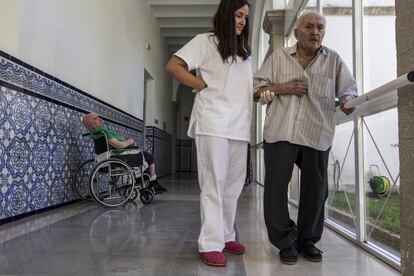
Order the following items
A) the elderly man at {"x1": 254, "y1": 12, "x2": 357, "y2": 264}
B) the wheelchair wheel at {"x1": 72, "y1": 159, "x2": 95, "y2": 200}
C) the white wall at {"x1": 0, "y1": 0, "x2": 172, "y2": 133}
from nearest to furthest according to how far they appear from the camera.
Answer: the elderly man at {"x1": 254, "y1": 12, "x2": 357, "y2": 264}
the white wall at {"x1": 0, "y1": 0, "x2": 172, "y2": 133}
the wheelchair wheel at {"x1": 72, "y1": 159, "x2": 95, "y2": 200}

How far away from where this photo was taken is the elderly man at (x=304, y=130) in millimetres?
1723

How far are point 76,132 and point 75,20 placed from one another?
1.09 m

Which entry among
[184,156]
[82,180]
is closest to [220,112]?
[82,180]

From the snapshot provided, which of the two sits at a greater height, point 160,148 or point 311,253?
point 160,148

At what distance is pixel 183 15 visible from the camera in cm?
794

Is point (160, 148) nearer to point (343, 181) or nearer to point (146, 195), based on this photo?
A: point (146, 195)

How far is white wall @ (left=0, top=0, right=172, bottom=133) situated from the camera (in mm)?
2750

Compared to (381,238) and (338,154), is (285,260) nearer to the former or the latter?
(381,238)

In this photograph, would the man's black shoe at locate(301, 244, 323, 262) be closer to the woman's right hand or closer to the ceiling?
the woman's right hand

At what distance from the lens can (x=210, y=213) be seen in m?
1.62

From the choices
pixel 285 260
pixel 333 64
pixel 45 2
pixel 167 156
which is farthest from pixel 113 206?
pixel 167 156

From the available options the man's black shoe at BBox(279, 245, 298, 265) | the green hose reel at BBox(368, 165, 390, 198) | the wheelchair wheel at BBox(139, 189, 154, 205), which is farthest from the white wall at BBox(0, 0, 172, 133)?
the green hose reel at BBox(368, 165, 390, 198)

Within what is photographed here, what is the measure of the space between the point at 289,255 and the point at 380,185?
2.08 feet

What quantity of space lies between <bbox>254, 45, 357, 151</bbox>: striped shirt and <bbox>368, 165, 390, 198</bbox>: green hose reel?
1.19 feet
